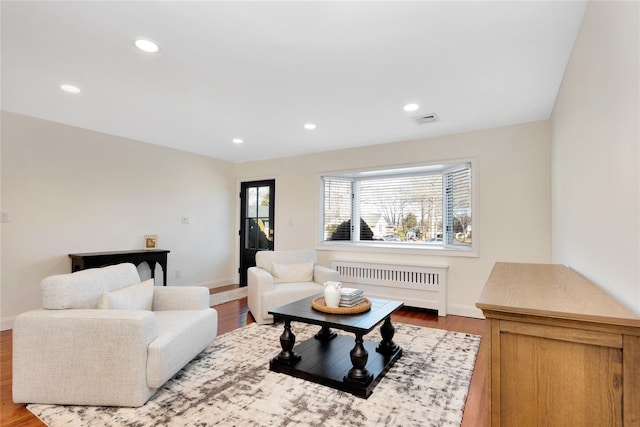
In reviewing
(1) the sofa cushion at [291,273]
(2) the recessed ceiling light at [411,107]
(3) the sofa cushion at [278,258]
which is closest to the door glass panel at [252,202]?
(3) the sofa cushion at [278,258]

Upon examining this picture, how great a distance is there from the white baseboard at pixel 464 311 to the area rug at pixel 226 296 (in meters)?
3.06

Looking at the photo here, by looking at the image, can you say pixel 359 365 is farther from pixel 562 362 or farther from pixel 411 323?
pixel 411 323

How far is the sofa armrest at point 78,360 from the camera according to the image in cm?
195

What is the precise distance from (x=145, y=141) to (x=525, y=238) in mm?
5199

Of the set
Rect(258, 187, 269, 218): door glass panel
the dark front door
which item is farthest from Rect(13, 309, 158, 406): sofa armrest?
Rect(258, 187, 269, 218): door glass panel

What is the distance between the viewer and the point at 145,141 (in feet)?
15.1

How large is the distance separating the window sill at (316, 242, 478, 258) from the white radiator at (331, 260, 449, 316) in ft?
0.65

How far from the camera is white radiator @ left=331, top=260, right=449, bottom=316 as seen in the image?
407 centimetres

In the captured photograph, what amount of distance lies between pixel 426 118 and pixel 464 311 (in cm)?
243

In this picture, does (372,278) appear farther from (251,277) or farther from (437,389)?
(437,389)

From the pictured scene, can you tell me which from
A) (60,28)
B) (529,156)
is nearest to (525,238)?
(529,156)

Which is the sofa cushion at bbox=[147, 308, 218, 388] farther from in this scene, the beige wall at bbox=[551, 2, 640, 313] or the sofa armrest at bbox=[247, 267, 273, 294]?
the beige wall at bbox=[551, 2, 640, 313]

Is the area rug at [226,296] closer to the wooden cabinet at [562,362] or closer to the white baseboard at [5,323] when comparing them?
the white baseboard at [5,323]

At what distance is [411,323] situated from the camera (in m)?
3.69
